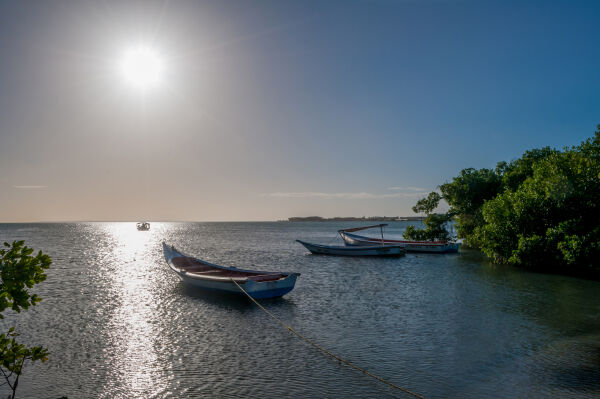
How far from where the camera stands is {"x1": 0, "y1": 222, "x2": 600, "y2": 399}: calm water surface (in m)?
10.9

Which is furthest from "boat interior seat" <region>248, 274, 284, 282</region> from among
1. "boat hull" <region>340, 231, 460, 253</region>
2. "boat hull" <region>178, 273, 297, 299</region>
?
"boat hull" <region>340, 231, 460, 253</region>

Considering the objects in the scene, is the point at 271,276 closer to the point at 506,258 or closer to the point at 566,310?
the point at 566,310

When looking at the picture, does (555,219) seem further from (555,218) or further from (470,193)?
(470,193)

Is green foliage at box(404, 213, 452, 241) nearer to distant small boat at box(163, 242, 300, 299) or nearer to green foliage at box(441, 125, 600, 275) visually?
green foliage at box(441, 125, 600, 275)

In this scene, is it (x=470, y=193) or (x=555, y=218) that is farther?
(x=470, y=193)

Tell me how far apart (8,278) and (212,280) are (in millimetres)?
18100

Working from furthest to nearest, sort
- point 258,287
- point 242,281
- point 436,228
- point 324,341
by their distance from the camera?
point 436,228 < point 242,281 < point 258,287 < point 324,341

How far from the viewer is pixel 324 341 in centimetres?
1494

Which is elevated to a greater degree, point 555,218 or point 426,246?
point 555,218

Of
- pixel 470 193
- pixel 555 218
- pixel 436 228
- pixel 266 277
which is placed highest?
pixel 470 193

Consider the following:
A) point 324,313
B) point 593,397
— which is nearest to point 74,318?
point 324,313

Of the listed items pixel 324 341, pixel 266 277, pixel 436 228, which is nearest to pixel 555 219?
pixel 266 277

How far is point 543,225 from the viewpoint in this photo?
1273 inches

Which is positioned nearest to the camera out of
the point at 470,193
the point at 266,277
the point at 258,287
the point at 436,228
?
the point at 258,287
